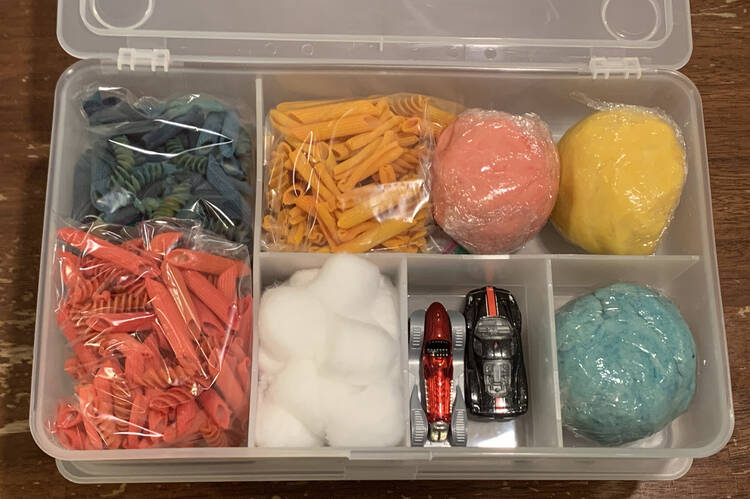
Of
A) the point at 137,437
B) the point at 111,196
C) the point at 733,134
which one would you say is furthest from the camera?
the point at 733,134

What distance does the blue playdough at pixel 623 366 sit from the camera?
94 centimetres

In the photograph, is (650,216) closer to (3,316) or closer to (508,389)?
(508,389)

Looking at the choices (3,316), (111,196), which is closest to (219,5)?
(111,196)

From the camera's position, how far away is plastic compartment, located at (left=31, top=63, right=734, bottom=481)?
0.90 m

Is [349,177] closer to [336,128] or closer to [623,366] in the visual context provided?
[336,128]

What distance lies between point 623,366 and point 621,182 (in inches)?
9.4

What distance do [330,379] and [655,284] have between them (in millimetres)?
502

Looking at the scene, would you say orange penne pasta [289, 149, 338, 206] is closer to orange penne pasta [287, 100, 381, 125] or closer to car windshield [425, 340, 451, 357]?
orange penne pasta [287, 100, 381, 125]

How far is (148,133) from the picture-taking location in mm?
1023

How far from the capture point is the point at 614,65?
105 centimetres

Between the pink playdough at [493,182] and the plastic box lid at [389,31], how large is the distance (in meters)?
0.11

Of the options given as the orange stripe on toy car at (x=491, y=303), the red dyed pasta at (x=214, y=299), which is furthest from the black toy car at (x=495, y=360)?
the red dyed pasta at (x=214, y=299)

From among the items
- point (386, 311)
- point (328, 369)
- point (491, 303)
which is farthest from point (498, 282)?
point (328, 369)

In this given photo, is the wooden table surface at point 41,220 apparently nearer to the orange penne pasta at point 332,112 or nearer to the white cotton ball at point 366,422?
the white cotton ball at point 366,422
